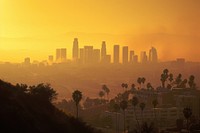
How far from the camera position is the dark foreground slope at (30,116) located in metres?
32.7

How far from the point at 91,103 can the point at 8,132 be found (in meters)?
83.7

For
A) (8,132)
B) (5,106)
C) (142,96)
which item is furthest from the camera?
(142,96)

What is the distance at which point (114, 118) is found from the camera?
81.1 metres

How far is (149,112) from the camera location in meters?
87.9

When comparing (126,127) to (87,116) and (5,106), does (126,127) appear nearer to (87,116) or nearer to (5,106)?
(87,116)

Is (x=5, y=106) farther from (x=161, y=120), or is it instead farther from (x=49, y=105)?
(x=161, y=120)

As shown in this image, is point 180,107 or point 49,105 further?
point 180,107

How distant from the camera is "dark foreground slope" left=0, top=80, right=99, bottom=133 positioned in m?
32.7

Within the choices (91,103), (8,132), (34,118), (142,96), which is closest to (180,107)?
(142,96)

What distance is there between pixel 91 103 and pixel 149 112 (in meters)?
29.3

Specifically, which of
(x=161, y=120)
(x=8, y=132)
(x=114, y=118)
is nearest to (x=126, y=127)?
(x=114, y=118)

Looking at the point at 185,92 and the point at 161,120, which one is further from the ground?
the point at 185,92

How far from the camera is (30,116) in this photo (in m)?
36.3

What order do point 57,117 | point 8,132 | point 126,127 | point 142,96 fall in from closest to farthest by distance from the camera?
point 8,132 < point 57,117 < point 126,127 < point 142,96
